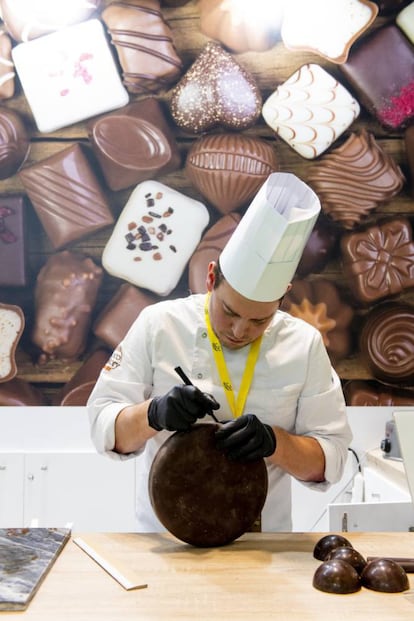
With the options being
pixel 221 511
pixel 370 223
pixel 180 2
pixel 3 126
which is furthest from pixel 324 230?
pixel 221 511

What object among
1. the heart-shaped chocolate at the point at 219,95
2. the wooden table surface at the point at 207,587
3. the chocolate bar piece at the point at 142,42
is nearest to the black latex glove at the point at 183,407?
the wooden table surface at the point at 207,587

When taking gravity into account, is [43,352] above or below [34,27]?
below

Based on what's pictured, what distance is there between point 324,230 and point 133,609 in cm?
205

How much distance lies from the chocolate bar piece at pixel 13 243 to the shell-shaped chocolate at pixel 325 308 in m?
0.98

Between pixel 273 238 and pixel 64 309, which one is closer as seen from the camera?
pixel 273 238

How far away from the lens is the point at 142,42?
2.94 m

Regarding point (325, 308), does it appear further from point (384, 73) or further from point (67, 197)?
point (67, 197)

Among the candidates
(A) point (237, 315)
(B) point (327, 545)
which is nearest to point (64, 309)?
(A) point (237, 315)

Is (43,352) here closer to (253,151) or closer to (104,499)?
(104,499)

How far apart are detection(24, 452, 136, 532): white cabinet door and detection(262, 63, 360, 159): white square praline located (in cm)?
133

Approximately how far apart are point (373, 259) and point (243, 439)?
171 centimetres

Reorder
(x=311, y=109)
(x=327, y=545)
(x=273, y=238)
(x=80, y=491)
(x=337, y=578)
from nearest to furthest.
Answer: (x=337, y=578)
(x=327, y=545)
(x=273, y=238)
(x=80, y=491)
(x=311, y=109)

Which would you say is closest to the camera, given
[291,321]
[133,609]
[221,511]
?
[133,609]

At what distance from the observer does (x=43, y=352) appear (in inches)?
116
